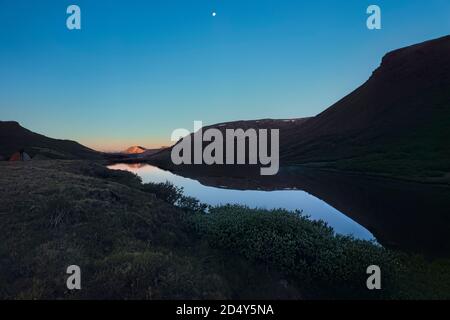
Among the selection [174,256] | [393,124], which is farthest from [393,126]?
[174,256]

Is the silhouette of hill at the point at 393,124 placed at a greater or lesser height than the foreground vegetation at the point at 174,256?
greater

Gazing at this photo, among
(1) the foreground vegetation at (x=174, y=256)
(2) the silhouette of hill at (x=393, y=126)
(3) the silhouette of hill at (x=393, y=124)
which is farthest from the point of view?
(3) the silhouette of hill at (x=393, y=124)

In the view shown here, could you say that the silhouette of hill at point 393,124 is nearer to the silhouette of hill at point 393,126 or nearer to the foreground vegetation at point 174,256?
the silhouette of hill at point 393,126

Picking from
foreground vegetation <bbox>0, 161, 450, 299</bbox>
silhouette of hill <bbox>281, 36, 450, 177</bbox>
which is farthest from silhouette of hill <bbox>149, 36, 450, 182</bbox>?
foreground vegetation <bbox>0, 161, 450, 299</bbox>

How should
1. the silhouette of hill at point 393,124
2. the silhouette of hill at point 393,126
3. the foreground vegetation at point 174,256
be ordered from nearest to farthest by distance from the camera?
the foreground vegetation at point 174,256 < the silhouette of hill at point 393,126 < the silhouette of hill at point 393,124

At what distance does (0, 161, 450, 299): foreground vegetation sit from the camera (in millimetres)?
7645

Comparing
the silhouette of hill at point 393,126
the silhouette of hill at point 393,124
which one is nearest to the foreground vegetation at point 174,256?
the silhouette of hill at point 393,126

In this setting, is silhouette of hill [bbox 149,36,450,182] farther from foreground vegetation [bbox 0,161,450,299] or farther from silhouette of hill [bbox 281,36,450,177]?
foreground vegetation [bbox 0,161,450,299]

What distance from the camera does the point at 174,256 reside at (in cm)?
989

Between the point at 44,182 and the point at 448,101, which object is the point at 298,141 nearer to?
the point at 448,101

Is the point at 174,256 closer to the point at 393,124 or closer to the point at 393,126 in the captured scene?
the point at 393,126

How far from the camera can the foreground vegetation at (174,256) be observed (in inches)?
301

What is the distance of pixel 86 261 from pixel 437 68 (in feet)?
602

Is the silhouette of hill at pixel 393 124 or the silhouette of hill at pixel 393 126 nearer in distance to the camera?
the silhouette of hill at pixel 393 126
